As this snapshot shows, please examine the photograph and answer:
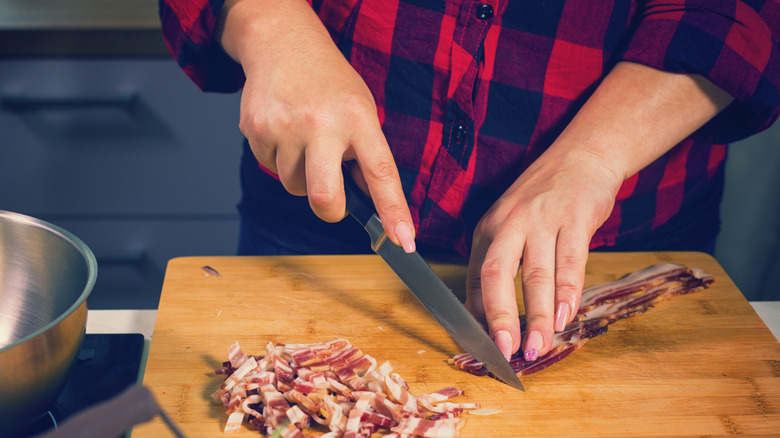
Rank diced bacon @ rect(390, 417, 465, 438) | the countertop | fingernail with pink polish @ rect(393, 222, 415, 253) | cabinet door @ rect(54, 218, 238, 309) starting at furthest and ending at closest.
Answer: cabinet door @ rect(54, 218, 238, 309), the countertop, fingernail with pink polish @ rect(393, 222, 415, 253), diced bacon @ rect(390, 417, 465, 438)

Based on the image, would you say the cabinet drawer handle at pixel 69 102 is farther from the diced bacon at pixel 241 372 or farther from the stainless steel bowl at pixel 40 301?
the diced bacon at pixel 241 372

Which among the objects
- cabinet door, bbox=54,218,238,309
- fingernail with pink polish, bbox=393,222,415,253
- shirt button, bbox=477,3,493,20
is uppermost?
shirt button, bbox=477,3,493,20

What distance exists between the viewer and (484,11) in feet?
3.64

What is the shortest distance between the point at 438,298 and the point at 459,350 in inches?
3.7

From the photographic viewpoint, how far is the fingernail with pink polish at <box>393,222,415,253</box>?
1.00m

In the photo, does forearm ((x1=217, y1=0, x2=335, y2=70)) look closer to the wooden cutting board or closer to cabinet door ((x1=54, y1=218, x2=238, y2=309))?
the wooden cutting board

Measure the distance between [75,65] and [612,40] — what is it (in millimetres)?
1738

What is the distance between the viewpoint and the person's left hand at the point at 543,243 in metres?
1.02

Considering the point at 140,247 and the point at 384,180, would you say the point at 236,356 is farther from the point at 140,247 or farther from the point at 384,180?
the point at 140,247

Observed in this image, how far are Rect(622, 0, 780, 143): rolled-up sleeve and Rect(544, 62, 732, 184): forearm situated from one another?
3cm

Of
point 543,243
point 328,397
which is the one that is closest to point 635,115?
point 543,243

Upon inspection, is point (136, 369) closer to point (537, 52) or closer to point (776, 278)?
point (537, 52)

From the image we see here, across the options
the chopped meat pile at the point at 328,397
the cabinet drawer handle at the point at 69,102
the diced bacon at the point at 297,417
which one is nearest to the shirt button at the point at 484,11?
the chopped meat pile at the point at 328,397

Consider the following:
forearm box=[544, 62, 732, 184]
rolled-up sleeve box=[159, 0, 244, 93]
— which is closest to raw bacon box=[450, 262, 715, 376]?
forearm box=[544, 62, 732, 184]
